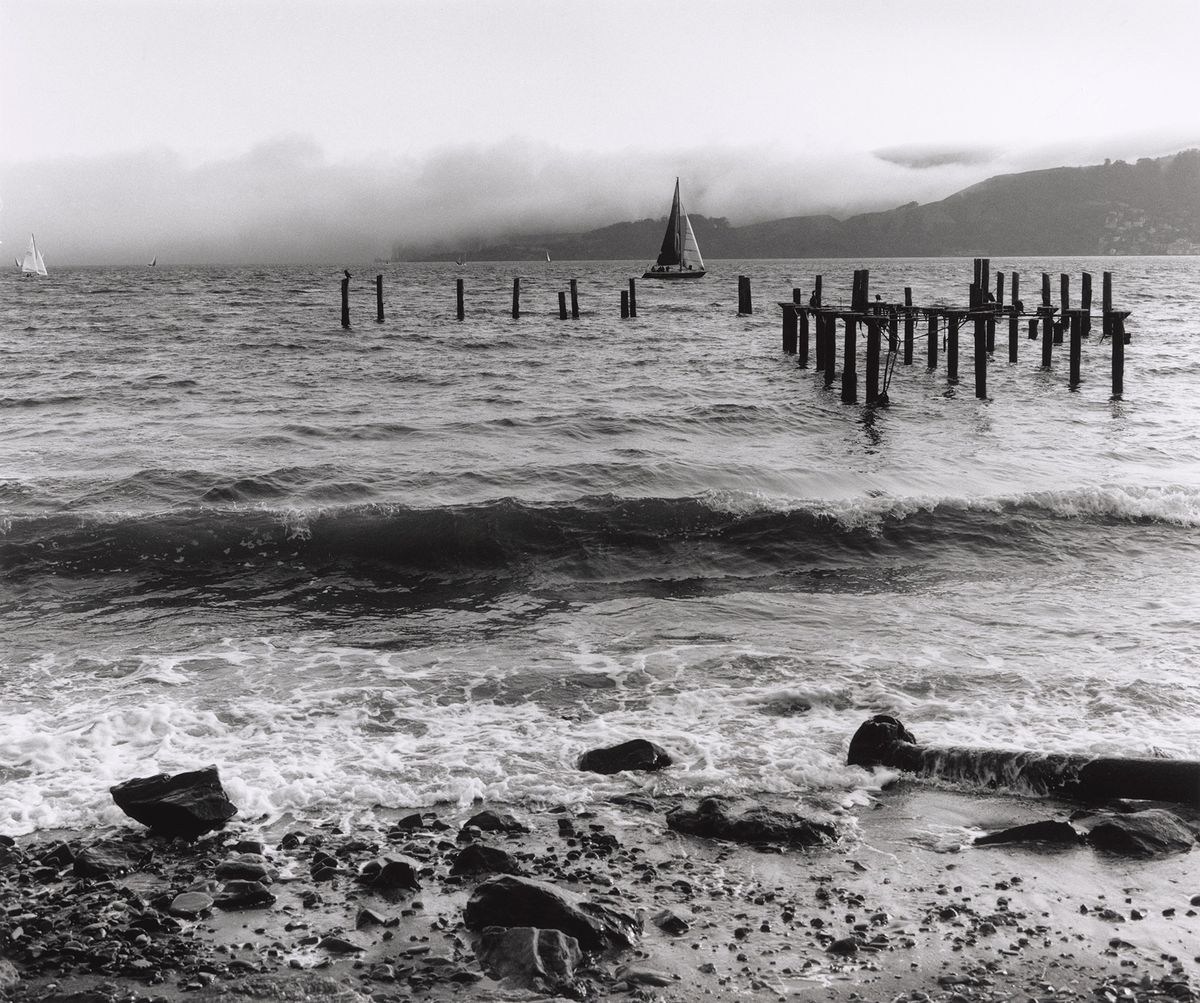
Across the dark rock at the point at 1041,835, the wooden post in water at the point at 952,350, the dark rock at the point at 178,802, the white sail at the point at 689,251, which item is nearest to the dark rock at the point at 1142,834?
the dark rock at the point at 1041,835

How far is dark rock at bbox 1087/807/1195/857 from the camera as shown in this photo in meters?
5.88

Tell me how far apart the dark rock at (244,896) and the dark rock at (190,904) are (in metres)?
0.06

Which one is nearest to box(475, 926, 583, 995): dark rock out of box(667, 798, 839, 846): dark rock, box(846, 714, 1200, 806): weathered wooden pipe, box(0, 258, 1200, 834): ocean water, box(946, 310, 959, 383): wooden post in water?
box(667, 798, 839, 846): dark rock

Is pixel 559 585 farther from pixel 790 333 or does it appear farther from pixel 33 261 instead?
pixel 33 261

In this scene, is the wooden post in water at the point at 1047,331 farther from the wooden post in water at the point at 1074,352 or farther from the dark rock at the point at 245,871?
the dark rock at the point at 245,871

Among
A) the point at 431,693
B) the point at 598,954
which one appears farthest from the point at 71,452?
the point at 598,954

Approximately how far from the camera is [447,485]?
1664 cm

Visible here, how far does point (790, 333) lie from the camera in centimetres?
3853

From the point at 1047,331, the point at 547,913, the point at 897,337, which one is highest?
the point at 1047,331

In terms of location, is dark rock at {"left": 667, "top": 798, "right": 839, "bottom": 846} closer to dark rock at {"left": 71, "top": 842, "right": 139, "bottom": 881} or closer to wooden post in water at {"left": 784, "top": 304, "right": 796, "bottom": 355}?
dark rock at {"left": 71, "top": 842, "right": 139, "bottom": 881}

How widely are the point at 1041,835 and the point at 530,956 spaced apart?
3.21 m

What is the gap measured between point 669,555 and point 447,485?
452 centimetres

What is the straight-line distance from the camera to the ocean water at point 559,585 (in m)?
7.55

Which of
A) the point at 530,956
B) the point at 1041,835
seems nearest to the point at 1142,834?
the point at 1041,835
